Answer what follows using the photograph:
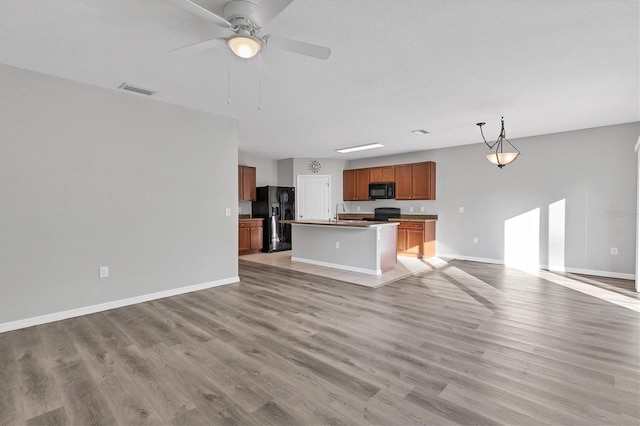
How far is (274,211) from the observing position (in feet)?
25.8

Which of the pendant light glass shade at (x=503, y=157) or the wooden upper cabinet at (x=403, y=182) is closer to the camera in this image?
the pendant light glass shade at (x=503, y=157)

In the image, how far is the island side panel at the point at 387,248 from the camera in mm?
5398

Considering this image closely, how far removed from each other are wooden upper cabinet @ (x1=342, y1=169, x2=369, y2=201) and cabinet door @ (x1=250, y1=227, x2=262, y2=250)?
2710 mm

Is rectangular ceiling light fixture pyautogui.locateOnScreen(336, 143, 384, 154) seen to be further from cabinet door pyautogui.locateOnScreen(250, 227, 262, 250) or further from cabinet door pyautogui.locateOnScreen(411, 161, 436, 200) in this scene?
cabinet door pyautogui.locateOnScreen(250, 227, 262, 250)

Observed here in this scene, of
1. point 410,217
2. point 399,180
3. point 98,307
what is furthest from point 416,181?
point 98,307

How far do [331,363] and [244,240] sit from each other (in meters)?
5.47

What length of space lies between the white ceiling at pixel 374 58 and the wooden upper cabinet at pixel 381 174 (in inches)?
Result: 125

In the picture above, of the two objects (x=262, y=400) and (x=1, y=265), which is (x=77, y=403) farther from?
(x=1, y=265)

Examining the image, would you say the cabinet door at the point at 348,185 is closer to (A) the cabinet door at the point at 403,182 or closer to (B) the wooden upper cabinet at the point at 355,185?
(B) the wooden upper cabinet at the point at 355,185

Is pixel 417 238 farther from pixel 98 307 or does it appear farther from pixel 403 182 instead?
pixel 98 307

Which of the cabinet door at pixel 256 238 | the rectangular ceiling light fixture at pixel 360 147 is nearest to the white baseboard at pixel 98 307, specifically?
the cabinet door at pixel 256 238

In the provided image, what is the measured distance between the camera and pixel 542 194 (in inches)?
229

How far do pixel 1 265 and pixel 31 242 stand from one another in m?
0.30

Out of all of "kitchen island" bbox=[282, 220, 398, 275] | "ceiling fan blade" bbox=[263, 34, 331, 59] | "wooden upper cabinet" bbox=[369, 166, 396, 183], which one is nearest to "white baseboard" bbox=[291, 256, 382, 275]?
"kitchen island" bbox=[282, 220, 398, 275]
